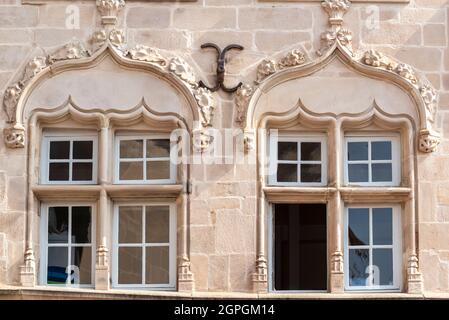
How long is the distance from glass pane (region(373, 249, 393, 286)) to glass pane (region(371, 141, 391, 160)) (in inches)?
30.8

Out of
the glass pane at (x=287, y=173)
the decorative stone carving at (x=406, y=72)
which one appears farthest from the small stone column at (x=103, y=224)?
the decorative stone carving at (x=406, y=72)

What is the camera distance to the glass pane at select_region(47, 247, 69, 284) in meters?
17.5

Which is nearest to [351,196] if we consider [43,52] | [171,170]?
[171,170]

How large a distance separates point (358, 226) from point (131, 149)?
78.7 inches

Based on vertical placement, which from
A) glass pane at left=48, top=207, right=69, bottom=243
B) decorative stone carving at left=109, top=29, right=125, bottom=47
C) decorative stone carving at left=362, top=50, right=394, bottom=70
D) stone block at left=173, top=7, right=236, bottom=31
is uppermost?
stone block at left=173, top=7, right=236, bottom=31

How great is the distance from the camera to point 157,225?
17562 millimetres

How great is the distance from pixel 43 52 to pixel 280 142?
83.3 inches

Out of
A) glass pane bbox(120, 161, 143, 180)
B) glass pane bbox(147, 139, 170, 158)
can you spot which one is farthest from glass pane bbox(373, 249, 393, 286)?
glass pane bbox(120, 161, 143, 180)

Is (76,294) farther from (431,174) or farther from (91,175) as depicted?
(431,174)

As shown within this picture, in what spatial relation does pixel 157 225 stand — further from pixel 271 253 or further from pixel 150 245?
pixel 271 253

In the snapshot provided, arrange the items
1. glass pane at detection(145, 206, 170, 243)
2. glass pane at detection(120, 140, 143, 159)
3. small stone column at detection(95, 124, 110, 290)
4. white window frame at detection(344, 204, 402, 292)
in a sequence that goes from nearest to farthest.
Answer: small stone column at detection(95, 124, 110, 290), white window frame at detection(344, 204, 402, 292), glass pane at detection(145, 206, 170, 243), glass pane at detection(120, 140, 143, 159)

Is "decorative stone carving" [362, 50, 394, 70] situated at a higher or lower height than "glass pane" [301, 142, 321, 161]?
higher

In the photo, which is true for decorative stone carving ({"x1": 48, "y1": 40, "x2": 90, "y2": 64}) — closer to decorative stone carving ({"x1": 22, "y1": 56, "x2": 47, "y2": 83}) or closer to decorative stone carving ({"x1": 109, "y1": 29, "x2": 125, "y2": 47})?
decorative stone carving ({"x1": 22, "y1": 56, "x2": 47, "y2": 83})

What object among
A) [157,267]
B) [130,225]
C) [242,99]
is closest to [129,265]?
[157,267]
